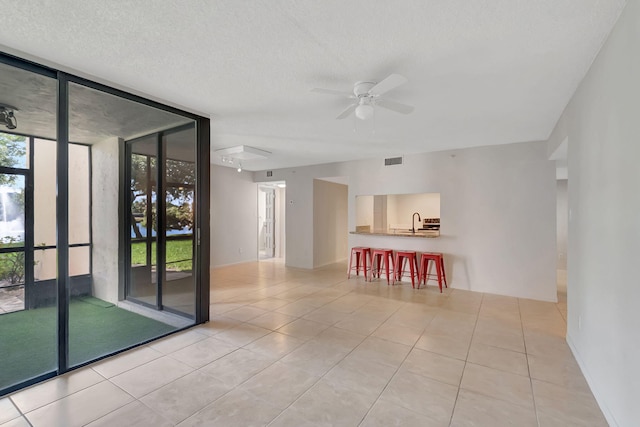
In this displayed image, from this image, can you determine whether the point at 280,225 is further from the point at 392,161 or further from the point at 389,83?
the point at 389,83

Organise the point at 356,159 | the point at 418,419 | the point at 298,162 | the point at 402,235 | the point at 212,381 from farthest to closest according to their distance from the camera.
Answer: the point at 298,162, the point at 356,159, the point at 402,235, the point at 212,381, the point at 418,419

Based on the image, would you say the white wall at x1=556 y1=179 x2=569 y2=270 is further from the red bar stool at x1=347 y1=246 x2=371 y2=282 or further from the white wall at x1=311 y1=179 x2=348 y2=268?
the white wall at x1=311 y1=179 x2=348 y2=268

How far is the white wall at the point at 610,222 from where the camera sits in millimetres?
1573

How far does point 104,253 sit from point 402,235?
502 cm

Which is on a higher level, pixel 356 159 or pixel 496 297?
pixel 356 159

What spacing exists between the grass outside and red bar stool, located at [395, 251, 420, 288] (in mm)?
3681

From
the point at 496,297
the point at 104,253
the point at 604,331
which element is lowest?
the point at 496,297

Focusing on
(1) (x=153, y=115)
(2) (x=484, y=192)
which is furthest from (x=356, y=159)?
(1) (x=153, y=115)

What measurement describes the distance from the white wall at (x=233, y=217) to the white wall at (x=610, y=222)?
6774 millimetres

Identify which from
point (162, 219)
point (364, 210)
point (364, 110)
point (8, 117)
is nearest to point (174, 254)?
point (162, 219)

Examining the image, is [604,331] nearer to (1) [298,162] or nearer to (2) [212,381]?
(2) [212,381]

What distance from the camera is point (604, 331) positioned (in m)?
2.01

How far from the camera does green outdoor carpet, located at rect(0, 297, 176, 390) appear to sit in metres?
2.59

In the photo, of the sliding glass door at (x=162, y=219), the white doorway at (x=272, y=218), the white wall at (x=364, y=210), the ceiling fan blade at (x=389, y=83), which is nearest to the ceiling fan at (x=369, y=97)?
the ceiling fan blade at (x=389, y=83)
